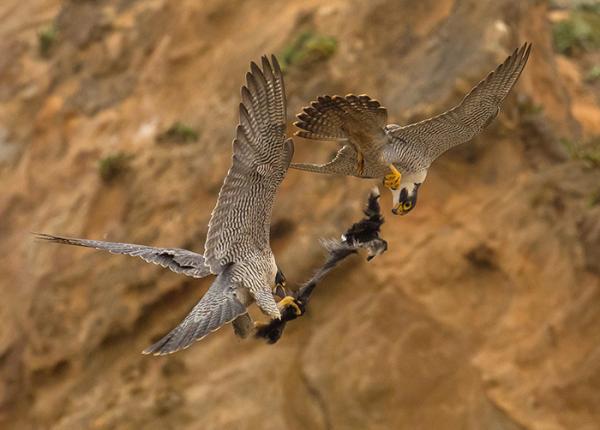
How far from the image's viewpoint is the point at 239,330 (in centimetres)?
757

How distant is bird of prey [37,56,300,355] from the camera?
6.83 metres

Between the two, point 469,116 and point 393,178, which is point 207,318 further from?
point 469,116

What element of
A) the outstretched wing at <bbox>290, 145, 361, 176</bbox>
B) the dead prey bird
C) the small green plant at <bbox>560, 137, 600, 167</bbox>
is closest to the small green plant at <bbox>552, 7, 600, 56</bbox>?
the small green plant at <bbox>560, 137, 600, 167</bbox>

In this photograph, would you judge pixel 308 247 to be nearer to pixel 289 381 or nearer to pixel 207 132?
pixel 289 381

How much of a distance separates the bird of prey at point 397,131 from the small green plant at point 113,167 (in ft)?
17.6

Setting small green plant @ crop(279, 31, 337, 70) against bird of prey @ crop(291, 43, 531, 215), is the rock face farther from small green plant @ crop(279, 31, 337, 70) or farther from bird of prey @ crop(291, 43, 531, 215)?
bird of prey @ crop(291, 43, 531, 215)

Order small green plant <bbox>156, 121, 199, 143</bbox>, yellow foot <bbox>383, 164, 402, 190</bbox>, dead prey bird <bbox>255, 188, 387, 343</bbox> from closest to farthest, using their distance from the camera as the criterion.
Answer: dead prey bird <bbox>255, 188, 387, 343</bbox> < yellow foot <bbox>383, 164, 402, 190</bbox> < small green plant <bbox>156, 121, 199, 143</bbox>

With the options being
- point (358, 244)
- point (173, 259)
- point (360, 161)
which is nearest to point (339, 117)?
point (360, 161)

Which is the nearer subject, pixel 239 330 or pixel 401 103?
pixel 239 330

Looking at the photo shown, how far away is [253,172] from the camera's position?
278 inches

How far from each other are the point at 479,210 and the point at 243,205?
15.4 ft

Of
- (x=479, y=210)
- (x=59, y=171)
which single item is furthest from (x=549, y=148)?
(x=59, y=171)

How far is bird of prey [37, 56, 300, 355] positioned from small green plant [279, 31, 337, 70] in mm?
5111

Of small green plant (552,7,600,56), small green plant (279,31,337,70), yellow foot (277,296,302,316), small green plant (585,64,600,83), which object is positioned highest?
small green plant (279,31,337,70)
